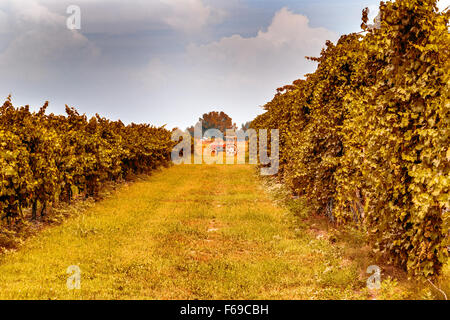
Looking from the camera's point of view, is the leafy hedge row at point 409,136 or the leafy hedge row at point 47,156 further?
the leafy hedge row at point 47,156

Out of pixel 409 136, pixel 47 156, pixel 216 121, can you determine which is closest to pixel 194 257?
pixel 409 136

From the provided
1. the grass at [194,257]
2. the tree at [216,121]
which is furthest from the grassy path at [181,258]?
the tree at [216,121]

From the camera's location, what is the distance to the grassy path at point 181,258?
240 inches

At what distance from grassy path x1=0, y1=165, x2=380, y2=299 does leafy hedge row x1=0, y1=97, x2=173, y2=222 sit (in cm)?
116

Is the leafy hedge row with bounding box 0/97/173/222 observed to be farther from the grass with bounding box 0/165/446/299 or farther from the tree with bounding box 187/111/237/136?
the tree with bounding box 187/111/237/136

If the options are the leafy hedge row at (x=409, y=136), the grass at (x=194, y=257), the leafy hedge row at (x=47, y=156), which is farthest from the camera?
the leafy hedge row at (x=47, y=156)

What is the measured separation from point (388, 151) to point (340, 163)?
9.99ft

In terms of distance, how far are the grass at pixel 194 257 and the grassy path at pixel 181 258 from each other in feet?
0.07

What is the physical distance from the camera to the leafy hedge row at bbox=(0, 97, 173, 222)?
871 cm

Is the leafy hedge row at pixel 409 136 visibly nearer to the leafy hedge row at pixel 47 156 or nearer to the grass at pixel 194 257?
the grass at pixel 194 257

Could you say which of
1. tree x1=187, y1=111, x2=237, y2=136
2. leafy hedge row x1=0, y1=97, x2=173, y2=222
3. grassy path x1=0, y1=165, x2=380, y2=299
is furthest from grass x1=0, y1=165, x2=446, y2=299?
tree x1=187, y1=111, x2=237, y2=136

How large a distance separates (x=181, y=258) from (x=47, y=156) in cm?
563
